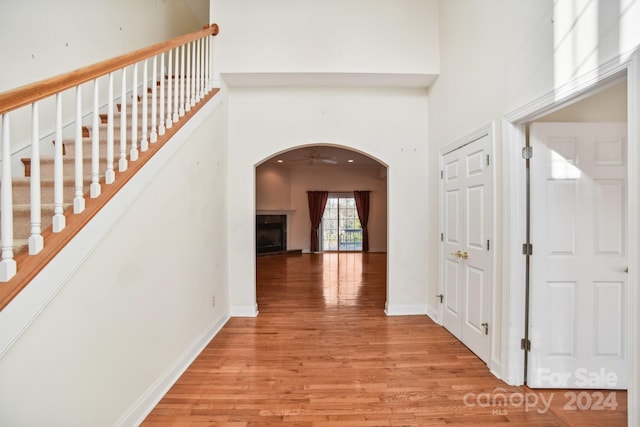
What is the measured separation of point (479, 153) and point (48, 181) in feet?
11.3

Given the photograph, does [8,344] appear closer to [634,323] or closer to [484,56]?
[634,323]

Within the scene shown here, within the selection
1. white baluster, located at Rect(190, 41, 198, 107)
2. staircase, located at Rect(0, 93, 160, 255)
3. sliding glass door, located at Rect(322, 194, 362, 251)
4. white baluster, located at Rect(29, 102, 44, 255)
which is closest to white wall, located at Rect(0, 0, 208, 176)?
staircase, located at Rect(0, 93, 160, 255)

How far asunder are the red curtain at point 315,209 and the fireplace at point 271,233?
1006 millimetres

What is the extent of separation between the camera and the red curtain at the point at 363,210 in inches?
426

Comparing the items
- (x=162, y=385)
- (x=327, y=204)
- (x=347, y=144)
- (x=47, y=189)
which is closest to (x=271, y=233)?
(x=327, y=204)

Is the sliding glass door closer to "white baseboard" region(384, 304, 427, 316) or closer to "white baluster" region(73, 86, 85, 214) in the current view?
"white baseboard" region(384, 304, 427, 316)

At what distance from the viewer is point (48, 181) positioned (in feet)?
6.45

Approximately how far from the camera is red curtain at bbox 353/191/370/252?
1083 centimetres

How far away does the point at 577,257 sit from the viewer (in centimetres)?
220

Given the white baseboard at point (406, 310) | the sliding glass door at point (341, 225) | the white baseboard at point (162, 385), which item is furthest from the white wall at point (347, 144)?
the sliding glass door at point (341, 225)

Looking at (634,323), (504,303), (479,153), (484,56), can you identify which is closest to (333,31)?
(484,56)

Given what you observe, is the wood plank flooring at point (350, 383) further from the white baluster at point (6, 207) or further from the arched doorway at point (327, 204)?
the arched doorway at point (327, 204)

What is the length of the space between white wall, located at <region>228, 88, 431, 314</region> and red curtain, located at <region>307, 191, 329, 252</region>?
270 inches

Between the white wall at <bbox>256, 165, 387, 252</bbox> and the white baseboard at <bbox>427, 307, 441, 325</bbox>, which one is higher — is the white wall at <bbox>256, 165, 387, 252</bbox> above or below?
above
